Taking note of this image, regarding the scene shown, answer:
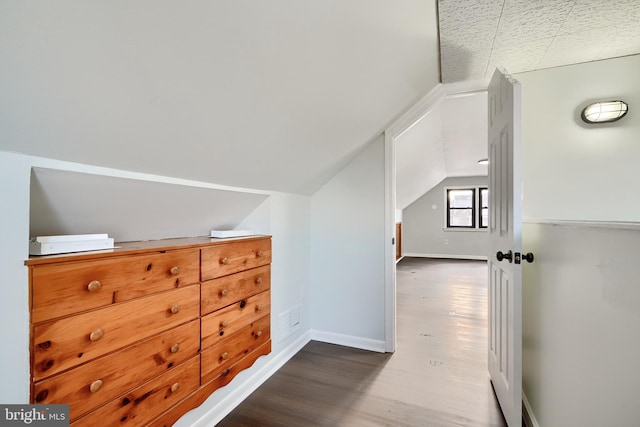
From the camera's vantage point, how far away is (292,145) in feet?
5.68

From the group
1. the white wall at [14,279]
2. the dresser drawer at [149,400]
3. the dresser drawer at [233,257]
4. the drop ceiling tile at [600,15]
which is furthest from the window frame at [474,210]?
the white wall at [14,279]

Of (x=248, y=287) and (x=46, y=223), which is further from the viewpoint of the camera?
(x=248, y=287)

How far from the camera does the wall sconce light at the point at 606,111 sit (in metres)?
1.94

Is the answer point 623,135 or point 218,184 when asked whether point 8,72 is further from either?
point 623,135

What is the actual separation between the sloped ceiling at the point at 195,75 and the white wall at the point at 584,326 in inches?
47.1

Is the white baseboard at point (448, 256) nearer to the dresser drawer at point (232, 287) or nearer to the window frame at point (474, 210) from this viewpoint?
the window frame at point (474, 210)

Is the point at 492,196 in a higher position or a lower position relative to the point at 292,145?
lower

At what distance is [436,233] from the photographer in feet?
26.1

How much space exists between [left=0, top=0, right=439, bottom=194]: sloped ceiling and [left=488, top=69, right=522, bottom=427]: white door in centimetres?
59

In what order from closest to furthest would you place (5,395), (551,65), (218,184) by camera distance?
1. (5,395)
2. (218,184)
3. (551,65)

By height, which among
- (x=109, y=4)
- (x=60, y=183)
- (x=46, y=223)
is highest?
(x=109, y=4)

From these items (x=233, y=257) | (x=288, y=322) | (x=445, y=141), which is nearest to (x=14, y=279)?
(x=233, y=257)

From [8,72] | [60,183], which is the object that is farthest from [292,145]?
[8,72]

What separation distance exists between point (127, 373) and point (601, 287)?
179cm
